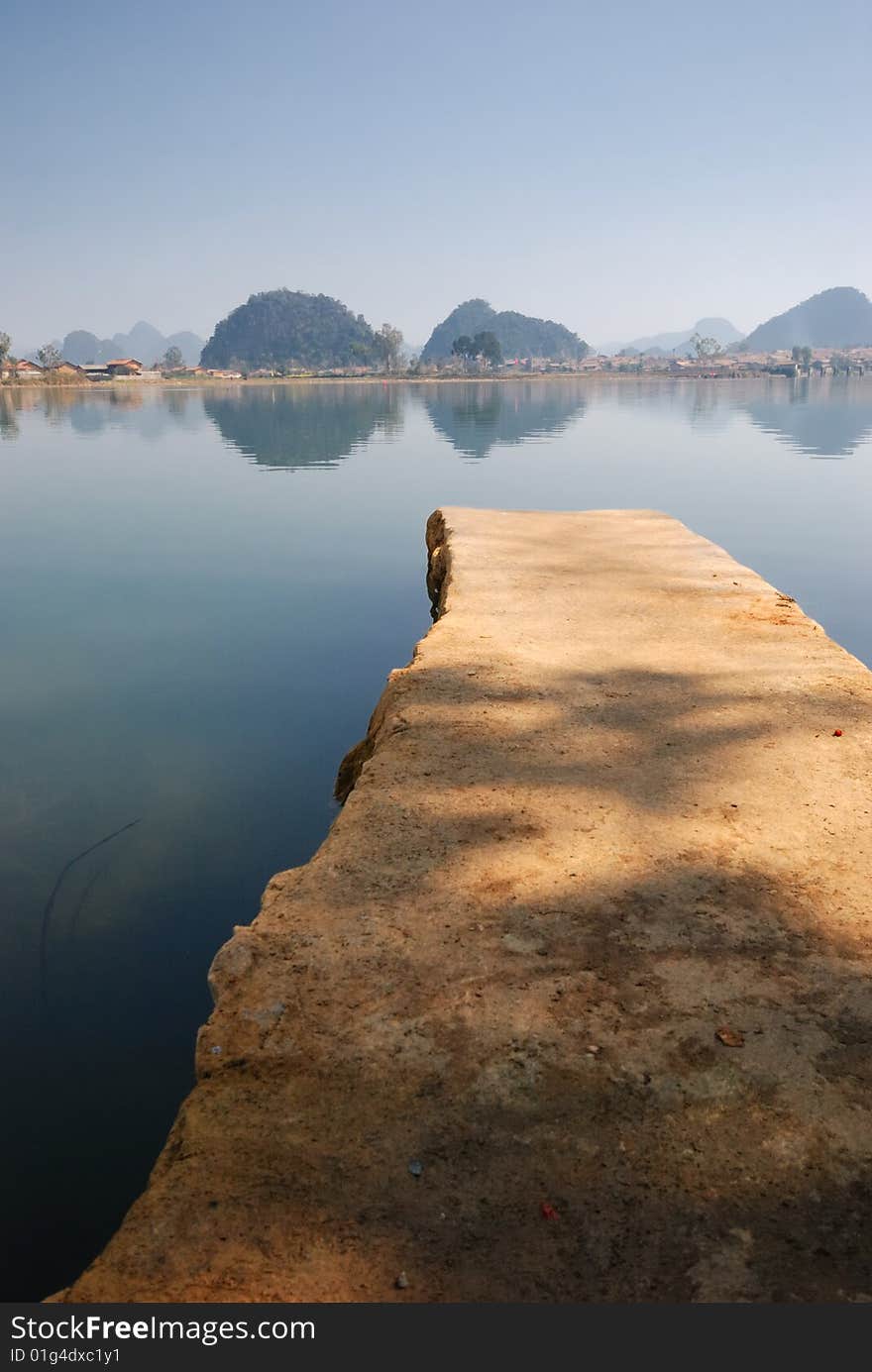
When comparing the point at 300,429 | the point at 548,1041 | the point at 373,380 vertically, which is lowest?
the point at 548,1041

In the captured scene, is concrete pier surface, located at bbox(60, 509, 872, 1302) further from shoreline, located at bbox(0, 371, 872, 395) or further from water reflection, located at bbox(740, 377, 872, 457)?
shoreline, located at bbox(0, 371, 872, 395)

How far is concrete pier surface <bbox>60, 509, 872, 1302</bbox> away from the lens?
217 centimetres

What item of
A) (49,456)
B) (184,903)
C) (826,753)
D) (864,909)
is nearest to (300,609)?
(184,903)

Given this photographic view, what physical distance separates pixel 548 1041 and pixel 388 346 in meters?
193

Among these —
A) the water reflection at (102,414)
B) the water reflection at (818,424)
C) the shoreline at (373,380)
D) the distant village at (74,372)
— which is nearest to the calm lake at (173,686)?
the water reflection at (818,424)

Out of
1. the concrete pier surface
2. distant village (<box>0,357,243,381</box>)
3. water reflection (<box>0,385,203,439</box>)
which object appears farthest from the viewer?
distant village (<box>0,357,243,381</box>)

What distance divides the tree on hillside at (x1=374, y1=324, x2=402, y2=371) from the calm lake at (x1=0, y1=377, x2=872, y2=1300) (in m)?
163

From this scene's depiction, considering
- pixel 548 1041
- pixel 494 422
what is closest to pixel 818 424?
pixel 494 422

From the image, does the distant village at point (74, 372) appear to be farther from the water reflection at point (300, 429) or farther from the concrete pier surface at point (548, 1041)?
the concrete pier surface at point (548, 1041)

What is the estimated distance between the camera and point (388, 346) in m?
183

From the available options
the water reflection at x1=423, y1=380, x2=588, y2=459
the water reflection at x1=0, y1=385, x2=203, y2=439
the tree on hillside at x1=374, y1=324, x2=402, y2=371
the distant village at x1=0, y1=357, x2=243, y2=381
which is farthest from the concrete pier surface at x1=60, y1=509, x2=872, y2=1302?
the tree on hillside at x1=374, y1=324, x2=402, y2=371

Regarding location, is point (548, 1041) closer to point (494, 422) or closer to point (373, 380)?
point (494, 422)

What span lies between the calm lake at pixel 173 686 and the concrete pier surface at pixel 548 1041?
1.74 metres

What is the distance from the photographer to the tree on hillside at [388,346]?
182 metres
